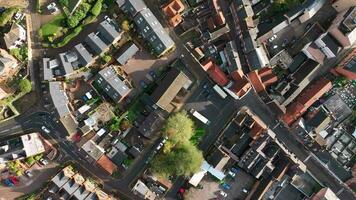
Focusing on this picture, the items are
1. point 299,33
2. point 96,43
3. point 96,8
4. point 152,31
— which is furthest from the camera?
point 299,33

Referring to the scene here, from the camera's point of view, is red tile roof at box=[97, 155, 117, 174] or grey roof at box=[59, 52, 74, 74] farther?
red tile roof at box=[97, 155, 117, 174]

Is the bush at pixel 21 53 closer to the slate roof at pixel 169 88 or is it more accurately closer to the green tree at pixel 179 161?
the slate roof at pixel 169 88

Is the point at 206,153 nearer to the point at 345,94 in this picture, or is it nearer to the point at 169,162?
the point at 169,162

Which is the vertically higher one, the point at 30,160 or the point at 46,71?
the point at 46,71

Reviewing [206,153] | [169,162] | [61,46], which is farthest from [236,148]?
[61,46]

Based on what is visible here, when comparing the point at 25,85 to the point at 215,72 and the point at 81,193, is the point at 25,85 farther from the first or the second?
the point at 215,72

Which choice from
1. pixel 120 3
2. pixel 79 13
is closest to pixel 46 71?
pixel 79 13

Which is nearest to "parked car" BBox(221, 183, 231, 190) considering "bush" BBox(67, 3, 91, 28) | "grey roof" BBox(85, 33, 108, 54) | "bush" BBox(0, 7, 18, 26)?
"grey roof" BBox(85, 33, 108, 54)

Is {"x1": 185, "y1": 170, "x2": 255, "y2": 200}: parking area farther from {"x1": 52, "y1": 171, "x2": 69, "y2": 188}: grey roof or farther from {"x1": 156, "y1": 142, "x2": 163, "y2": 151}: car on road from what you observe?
{"x1": 52, "y1": 171, "x2": 69, "y2": 188}: grey roof
